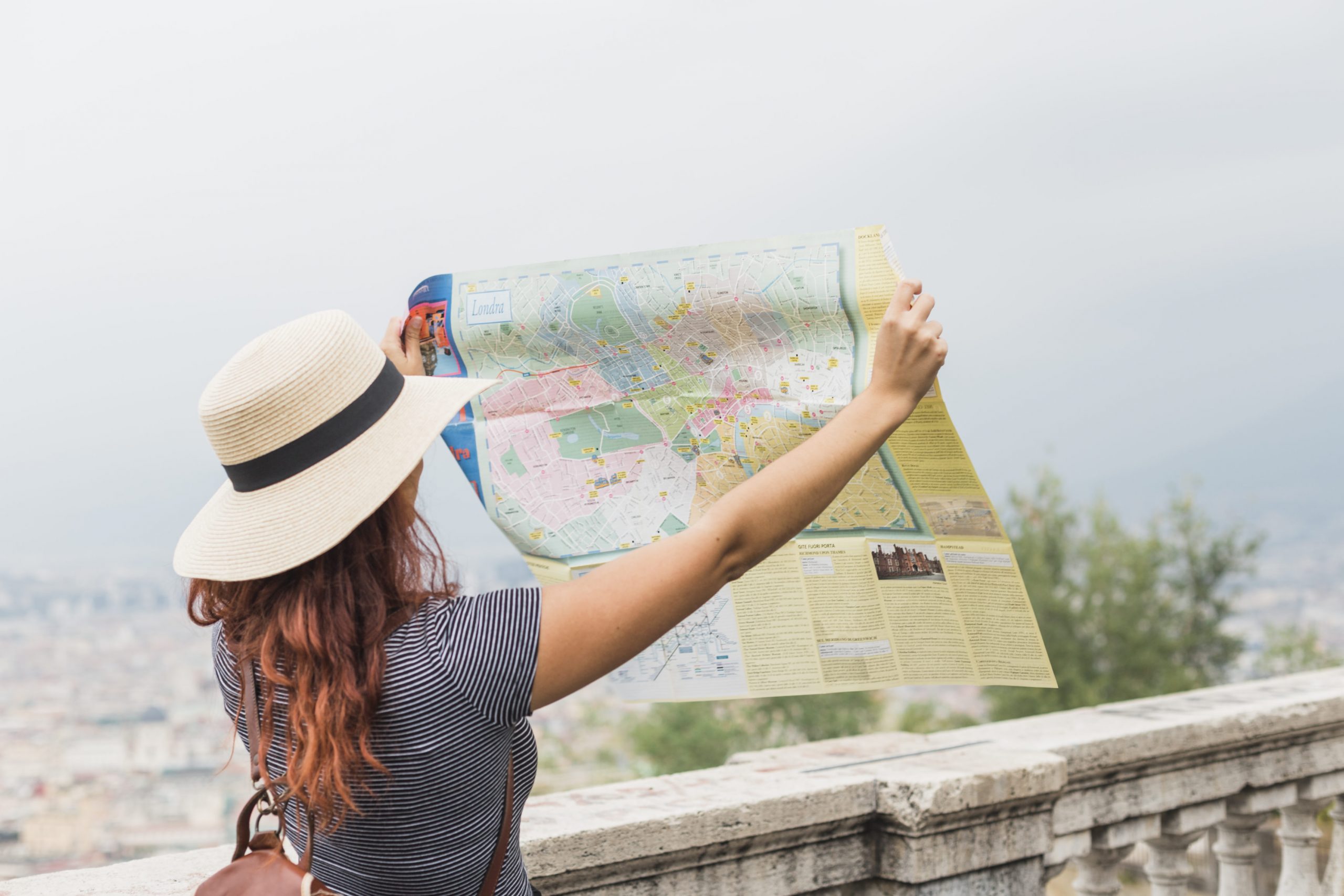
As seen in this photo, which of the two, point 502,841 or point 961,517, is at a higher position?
point 961,517

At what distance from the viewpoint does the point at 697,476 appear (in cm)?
188

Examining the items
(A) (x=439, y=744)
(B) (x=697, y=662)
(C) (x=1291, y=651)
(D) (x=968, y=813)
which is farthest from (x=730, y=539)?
(C) (x=1291, y=651)

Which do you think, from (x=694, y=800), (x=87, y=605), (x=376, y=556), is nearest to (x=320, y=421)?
(x=376, y=556)

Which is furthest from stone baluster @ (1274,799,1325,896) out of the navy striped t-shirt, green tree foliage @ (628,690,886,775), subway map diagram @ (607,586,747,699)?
green tree foliage @ (628,690,886,775)

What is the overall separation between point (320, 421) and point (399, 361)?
0.61 meters

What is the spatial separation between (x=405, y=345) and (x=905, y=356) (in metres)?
0.92

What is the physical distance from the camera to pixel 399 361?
6.10 feet

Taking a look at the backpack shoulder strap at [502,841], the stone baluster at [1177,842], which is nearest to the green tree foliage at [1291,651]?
the stone baluster at [1177,842]

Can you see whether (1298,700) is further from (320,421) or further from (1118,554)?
(1118,554)

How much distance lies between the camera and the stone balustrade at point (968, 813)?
78.1 inches

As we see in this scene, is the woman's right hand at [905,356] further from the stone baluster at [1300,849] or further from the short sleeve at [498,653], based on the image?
the stone baluster at [1300,849]

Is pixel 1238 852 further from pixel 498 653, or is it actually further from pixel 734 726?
pixel 734 726

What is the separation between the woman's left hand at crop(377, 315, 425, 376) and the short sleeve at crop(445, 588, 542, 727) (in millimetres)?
770

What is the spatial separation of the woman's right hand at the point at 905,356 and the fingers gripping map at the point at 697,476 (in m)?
0.26
